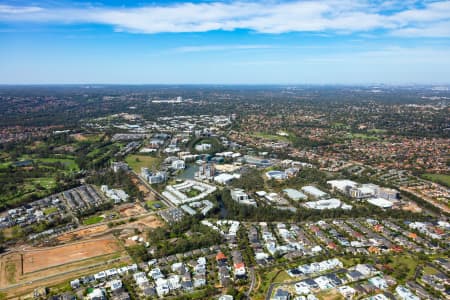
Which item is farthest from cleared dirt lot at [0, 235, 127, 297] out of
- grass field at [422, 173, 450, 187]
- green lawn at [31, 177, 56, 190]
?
grass field at [422, 173, 450, 187]

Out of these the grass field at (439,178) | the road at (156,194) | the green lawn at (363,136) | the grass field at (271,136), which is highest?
the green lawn at (363,136)

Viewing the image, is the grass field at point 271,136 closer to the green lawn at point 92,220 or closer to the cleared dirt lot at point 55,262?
the green lawn at point 92,220

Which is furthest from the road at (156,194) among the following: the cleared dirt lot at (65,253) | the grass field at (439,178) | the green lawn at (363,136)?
the green lawn at (363,136)

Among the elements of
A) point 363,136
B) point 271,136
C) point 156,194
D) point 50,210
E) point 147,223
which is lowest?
point 50,210

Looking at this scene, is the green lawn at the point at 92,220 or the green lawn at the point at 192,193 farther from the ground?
the green lawn at the point at 192,193

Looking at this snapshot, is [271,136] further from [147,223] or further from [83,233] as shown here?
[83,233]

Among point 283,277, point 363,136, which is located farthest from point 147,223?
point 363,136

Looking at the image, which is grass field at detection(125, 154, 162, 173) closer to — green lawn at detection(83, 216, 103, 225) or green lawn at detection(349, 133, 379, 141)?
green lawn at detection(83, 216, 103, 225)
